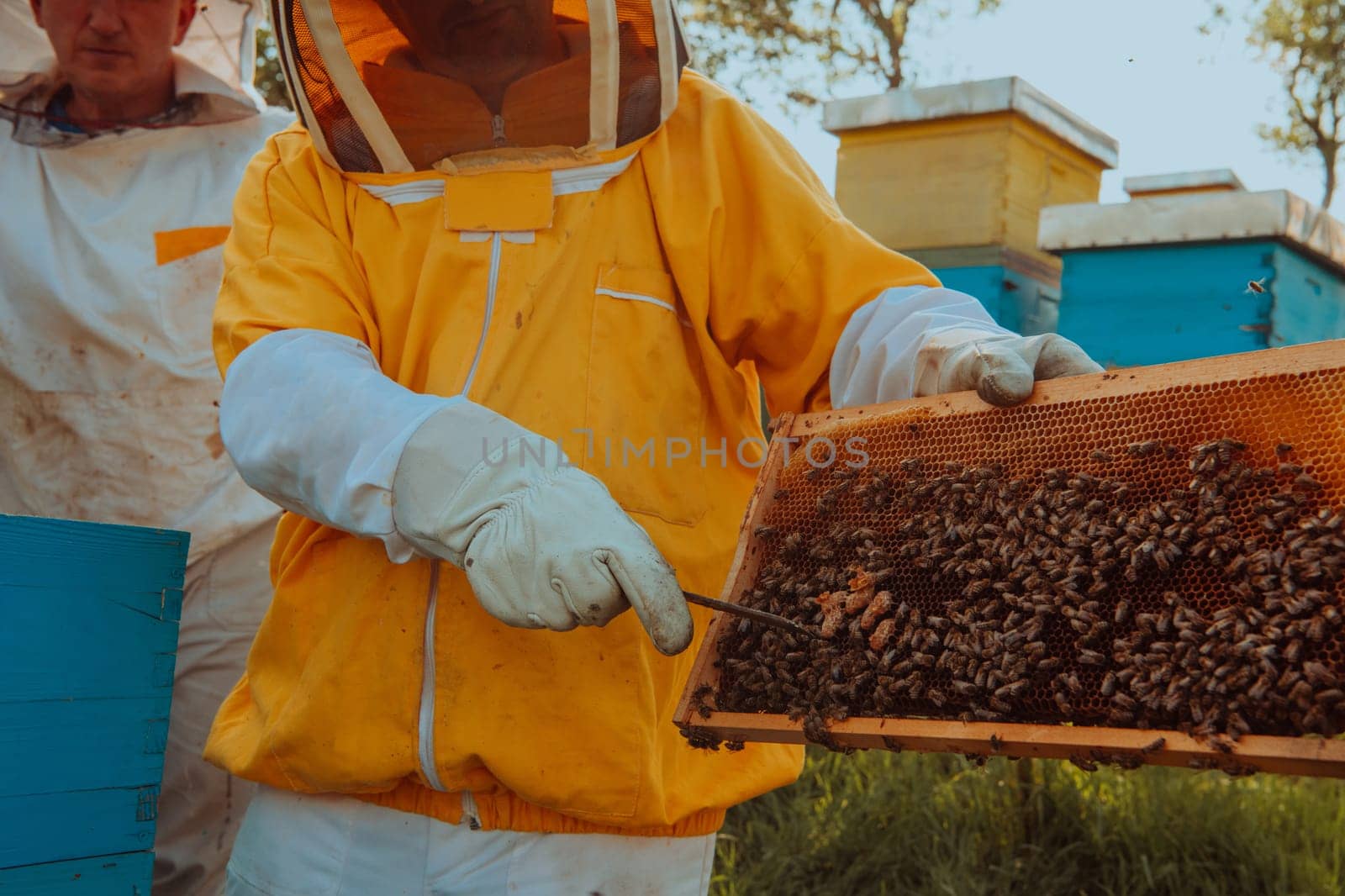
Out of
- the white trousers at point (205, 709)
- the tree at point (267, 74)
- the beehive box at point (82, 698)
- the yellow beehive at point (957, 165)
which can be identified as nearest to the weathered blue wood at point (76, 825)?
the beehive box at point (82, 698)

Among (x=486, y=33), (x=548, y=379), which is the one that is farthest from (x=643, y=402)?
(x=486, y=33)

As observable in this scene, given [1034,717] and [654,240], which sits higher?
[654,240]

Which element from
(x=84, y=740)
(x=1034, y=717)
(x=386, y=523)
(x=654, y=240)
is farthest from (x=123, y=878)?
(x=1034, y=717)

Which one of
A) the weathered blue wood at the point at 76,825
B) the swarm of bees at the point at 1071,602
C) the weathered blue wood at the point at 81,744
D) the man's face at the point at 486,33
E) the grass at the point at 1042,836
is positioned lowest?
the grass at the point at 1042,836

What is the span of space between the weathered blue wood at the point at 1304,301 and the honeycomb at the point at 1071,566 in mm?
2383

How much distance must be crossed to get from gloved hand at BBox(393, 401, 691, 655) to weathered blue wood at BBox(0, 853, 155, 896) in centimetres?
106

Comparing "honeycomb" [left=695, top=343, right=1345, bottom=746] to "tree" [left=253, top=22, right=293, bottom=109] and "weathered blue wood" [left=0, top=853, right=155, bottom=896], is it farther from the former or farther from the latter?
"tree" [left=253, top=22, right=293, bottom=109]

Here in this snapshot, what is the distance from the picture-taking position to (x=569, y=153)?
8.53 feet

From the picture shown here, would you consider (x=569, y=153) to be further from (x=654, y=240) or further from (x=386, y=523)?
(x=386, y=523)

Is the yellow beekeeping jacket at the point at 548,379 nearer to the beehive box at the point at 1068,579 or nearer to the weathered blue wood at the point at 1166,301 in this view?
the beehive box at the point at 1068,579

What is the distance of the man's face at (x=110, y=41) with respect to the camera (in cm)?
436

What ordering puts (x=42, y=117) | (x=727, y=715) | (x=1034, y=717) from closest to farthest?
(x=1034, y=717) → (x=727, y=715) → (x=42, y=117)

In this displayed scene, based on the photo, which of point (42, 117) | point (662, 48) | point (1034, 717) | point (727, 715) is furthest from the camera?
point (42, 117)

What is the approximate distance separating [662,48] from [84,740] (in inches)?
73.3
